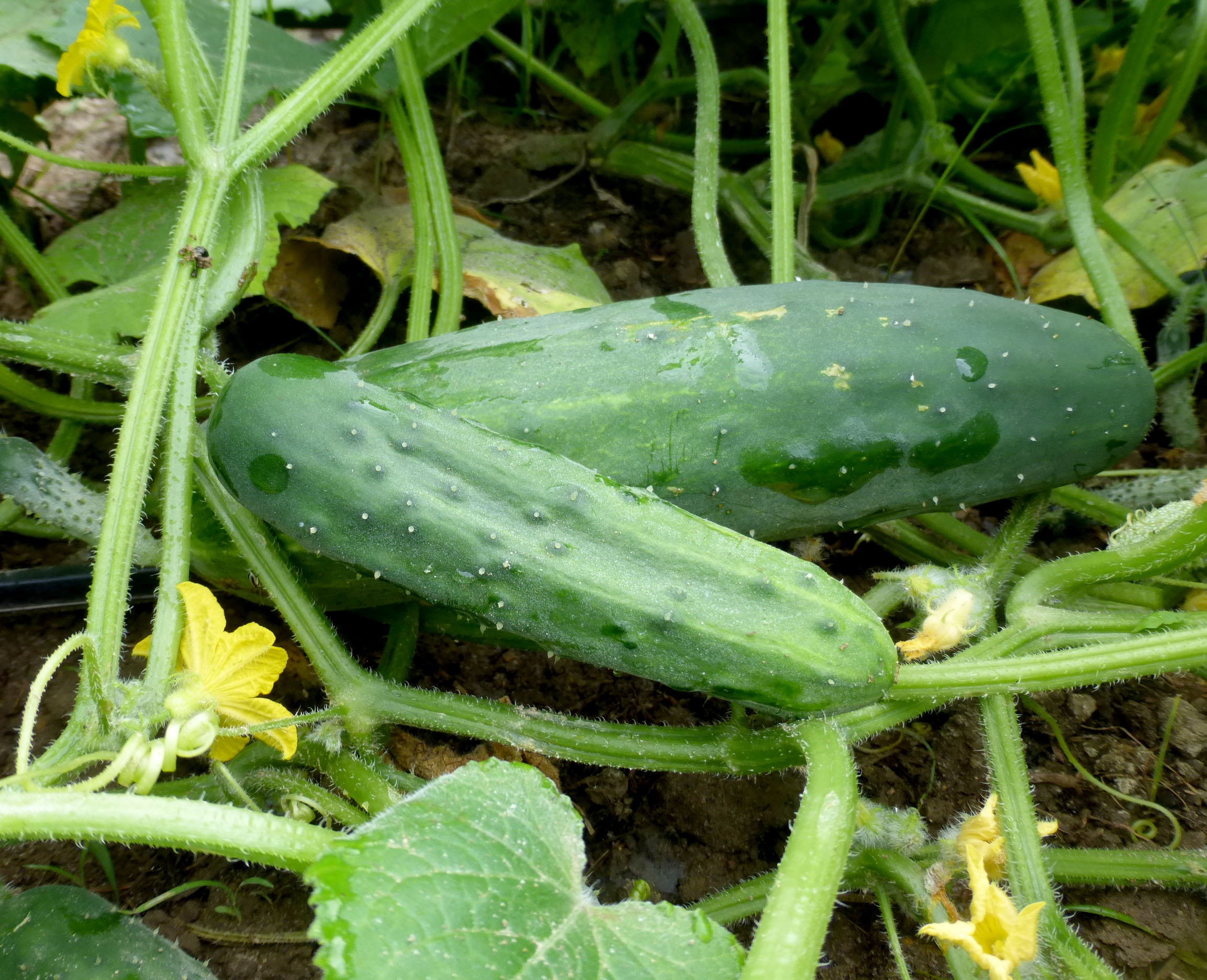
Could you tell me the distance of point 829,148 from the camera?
268 centimetres

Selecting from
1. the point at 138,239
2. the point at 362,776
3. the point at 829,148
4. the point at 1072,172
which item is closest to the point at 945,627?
the point at 362,776

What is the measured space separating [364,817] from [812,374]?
1062 millimetres

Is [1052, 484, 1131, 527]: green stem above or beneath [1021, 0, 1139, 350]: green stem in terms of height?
beneath

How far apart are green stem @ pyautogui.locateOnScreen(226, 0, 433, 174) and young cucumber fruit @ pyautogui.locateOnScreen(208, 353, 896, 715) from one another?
508 mm

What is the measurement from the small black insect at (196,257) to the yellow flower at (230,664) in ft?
1.86

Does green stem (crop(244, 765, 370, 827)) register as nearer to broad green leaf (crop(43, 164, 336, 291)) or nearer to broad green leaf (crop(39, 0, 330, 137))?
broad green leaf (crop(43, 164, 336, 291))

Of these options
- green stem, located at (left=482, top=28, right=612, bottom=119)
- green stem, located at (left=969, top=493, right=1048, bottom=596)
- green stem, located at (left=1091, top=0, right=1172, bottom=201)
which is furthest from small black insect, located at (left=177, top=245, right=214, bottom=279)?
green stem, located at (left=1091, top=0, right=1172, bottom=201)

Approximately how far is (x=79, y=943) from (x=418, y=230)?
149 centimetres

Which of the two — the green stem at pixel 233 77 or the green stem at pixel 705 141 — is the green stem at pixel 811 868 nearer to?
the green stem at pixel 705 141

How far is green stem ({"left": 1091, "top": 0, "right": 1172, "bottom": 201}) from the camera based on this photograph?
2031mm

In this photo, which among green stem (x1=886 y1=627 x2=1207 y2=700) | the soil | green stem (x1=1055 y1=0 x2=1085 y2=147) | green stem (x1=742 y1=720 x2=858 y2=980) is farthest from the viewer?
green stem (x1=1055 y1=0 x2=1085 y2=147)

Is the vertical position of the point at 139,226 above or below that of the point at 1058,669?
above

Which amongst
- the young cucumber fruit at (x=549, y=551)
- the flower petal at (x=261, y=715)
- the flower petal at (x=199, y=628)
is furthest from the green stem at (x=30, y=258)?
the flower petal at (x=261, y=715)

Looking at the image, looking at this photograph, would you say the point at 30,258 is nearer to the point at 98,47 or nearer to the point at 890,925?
the point at 98,47
